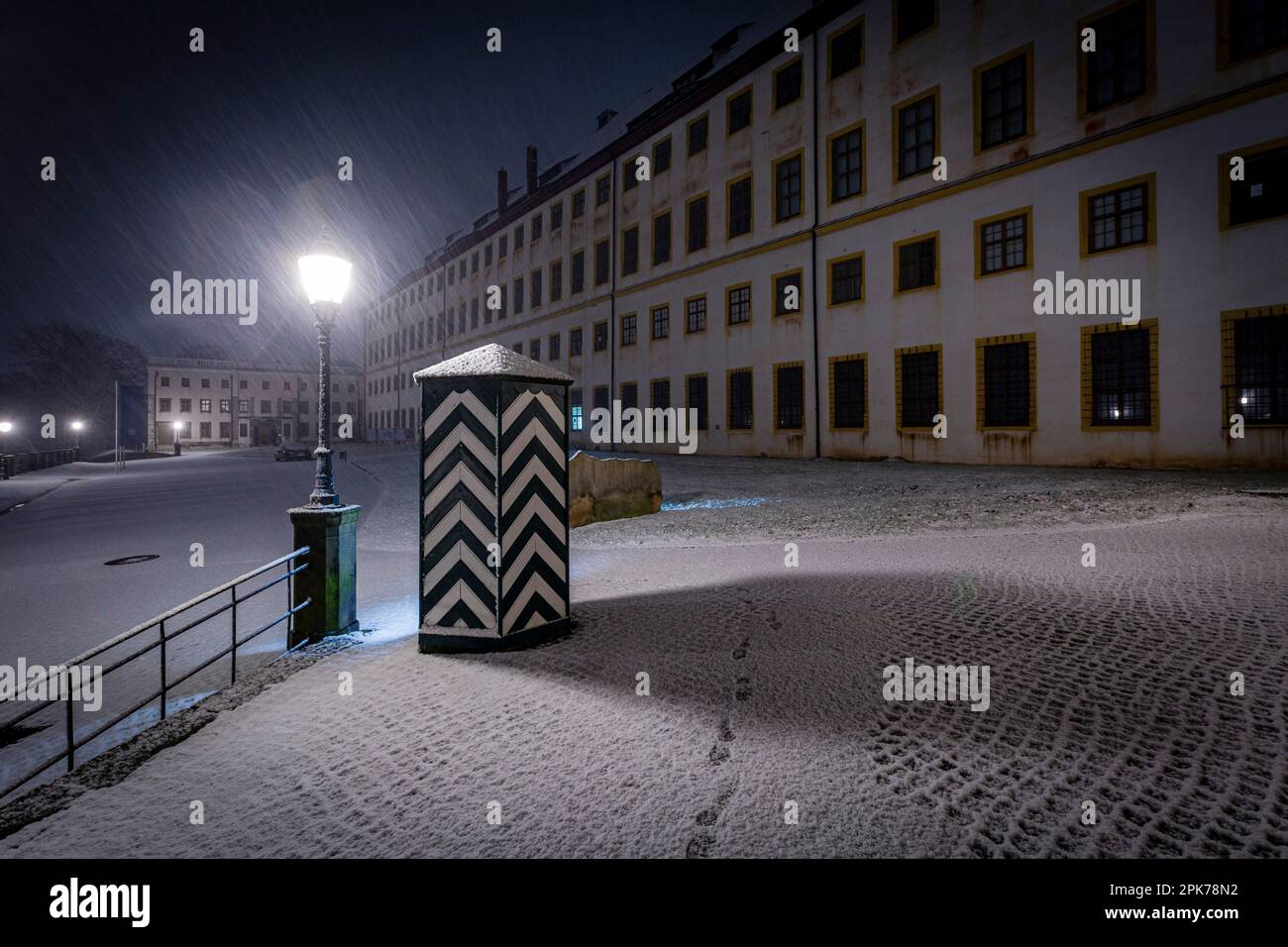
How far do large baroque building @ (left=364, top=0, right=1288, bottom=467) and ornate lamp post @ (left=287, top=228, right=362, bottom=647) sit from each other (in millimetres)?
17708

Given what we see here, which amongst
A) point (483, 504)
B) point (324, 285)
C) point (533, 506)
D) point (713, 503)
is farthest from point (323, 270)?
point (713, 503)

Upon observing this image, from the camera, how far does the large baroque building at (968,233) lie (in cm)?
1450

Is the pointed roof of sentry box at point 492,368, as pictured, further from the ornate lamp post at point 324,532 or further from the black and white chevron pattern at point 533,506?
the ornate lamp post at point 324,532

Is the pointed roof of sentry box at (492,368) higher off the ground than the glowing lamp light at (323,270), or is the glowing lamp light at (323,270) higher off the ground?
the glowing lamp light at (323,270)

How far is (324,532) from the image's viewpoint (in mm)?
5742

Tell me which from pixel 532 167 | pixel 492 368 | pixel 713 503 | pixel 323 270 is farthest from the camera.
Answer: pixel 532 167

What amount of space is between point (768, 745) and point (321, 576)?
4290 mm

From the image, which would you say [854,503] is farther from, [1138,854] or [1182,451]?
[1138,854]

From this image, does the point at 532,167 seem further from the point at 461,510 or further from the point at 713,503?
the point at 461,510

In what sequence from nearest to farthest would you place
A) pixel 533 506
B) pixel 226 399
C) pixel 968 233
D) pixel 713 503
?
pixel 533 506, pixel 713 503, pixel 968 233, pixel 226 399

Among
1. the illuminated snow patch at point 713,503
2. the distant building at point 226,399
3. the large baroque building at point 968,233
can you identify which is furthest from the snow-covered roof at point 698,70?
the distant building at point 226,399

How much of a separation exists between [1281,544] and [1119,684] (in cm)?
555

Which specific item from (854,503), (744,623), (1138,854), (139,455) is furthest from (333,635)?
(139,455)

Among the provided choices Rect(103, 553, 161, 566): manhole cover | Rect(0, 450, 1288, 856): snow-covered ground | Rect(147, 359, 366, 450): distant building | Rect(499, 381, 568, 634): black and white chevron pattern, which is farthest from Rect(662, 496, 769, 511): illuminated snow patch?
Rect(147, 359, 366, 450): distant building
